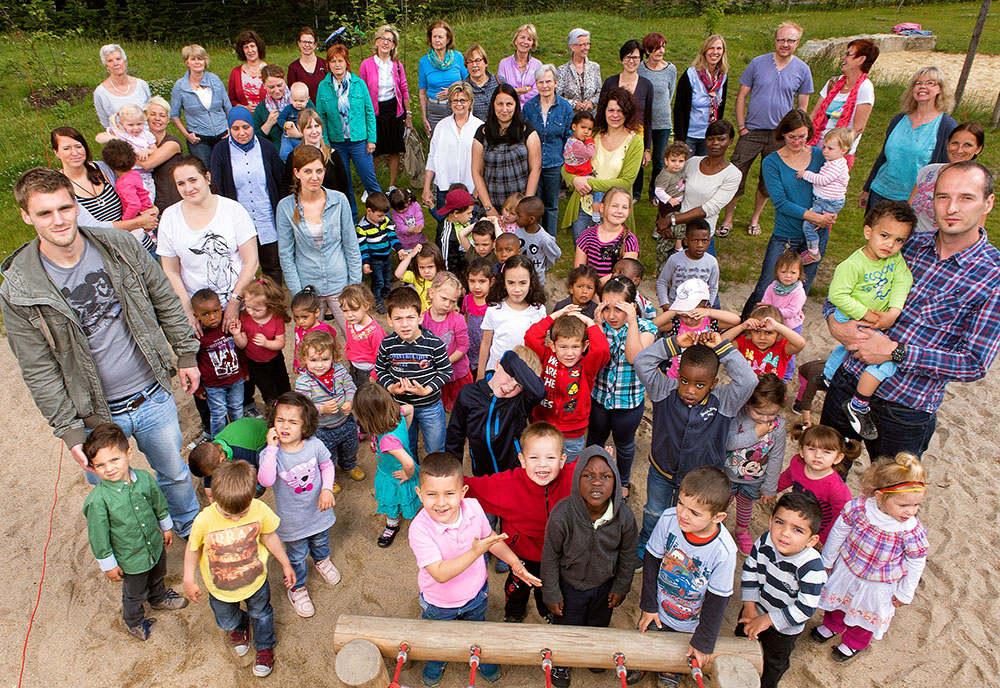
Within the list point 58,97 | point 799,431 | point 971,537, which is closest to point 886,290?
point 799,431

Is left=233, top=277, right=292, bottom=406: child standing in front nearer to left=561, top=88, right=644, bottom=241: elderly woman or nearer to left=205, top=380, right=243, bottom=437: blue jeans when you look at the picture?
left=205, top=380, right=243, bottom=437: blue jeans

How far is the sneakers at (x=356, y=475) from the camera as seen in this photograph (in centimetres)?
511

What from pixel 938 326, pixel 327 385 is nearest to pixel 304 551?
pixel 327 385

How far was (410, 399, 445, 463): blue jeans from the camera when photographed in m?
4.61

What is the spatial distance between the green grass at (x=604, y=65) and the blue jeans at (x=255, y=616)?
17.6ft

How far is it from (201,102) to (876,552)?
7.46m

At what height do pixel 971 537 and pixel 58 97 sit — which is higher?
pixel 58 97

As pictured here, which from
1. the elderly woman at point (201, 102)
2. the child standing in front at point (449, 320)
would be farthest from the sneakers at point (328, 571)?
the elderly woman at point (201, 102)

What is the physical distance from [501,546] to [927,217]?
13.3ft

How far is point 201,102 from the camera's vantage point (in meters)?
7.21

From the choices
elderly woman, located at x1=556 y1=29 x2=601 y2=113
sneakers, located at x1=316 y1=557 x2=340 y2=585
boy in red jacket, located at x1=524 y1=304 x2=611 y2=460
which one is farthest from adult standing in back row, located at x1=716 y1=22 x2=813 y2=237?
sneakers, located at x1=316 y1=557 x2=340 y2=585

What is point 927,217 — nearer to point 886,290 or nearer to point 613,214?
point 886,290

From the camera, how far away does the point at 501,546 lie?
11.3ft

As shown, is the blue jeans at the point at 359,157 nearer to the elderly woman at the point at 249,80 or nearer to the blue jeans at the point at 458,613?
the elderly woman at the point at 249,80
